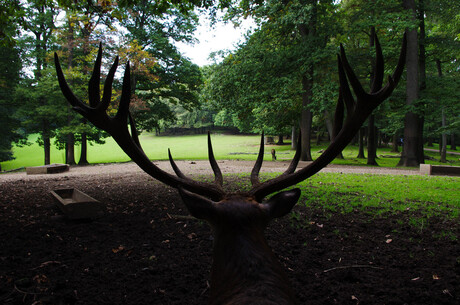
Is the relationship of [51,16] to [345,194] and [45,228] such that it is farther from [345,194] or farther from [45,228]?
[345,194]

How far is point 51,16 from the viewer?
1675 centimetres

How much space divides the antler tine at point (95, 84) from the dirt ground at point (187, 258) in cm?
163

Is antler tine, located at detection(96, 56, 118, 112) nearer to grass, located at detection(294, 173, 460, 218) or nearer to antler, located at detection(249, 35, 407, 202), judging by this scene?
antler, located at detection(249, 35, 407, 202)

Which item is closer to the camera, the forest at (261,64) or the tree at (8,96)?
the forest at (261,64)

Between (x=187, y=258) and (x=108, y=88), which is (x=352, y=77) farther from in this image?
(x=187, y=258)

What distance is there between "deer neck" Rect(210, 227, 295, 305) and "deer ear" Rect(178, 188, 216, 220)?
17 centimetres

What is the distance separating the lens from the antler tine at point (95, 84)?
1965mm

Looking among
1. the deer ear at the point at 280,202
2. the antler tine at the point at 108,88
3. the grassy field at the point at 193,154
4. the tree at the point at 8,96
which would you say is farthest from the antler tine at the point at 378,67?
the tree at the point at 8,96

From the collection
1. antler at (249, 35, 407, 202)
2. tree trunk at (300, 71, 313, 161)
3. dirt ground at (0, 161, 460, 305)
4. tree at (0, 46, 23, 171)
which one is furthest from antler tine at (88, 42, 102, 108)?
tree at (0, 46, 23, 171)

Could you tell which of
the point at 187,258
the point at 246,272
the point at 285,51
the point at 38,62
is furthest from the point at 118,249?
the point at 38,62

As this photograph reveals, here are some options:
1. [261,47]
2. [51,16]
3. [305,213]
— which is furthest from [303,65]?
[51,16]

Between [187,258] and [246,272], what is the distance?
5.56 ft

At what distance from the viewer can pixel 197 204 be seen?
167 centimetres

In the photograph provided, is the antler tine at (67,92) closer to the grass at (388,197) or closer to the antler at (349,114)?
the antler at (349,114)
